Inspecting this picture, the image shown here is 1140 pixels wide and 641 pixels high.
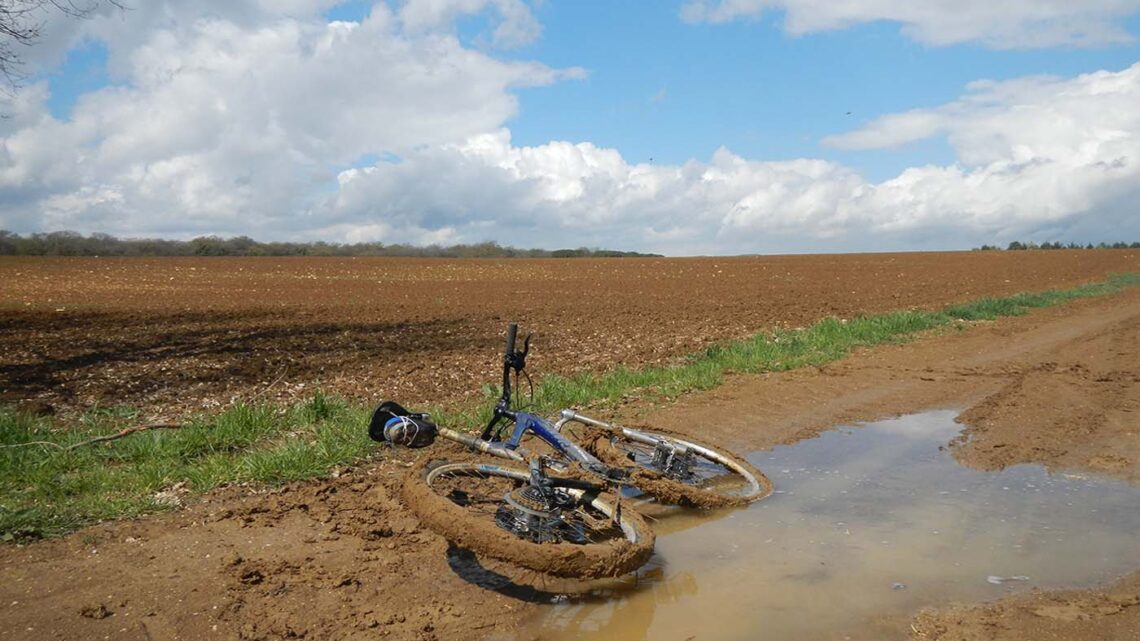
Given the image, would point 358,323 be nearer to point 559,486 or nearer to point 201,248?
point 559,486

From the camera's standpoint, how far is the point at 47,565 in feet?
15.5

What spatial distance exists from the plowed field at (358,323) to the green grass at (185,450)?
5.25 ft

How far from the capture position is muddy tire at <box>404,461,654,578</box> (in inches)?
167

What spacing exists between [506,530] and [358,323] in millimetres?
16425

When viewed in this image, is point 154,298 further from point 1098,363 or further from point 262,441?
point 1098,363

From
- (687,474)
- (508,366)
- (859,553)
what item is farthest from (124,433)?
(859,553)

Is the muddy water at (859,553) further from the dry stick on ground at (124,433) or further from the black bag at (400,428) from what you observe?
the dry stick on ground at (124,433)

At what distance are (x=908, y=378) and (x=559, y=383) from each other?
16.6 feet

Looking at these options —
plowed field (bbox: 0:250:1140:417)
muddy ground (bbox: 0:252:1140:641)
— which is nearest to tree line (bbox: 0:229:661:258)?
plowed field (bbox: 0:250:1140:417)

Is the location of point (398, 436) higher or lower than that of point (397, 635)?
higher

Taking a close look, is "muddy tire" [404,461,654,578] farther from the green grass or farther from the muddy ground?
the green grass

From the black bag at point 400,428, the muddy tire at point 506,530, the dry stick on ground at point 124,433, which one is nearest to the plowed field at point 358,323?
the dry stick on ground at point 124,433

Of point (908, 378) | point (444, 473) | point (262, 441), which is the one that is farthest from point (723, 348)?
point (444, 473)

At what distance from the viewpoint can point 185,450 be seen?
7062mm
